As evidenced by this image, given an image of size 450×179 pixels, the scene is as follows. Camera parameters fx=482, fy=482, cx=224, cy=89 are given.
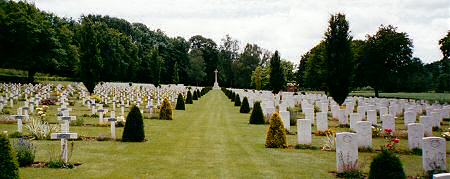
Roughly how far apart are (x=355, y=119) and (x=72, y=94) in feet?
102

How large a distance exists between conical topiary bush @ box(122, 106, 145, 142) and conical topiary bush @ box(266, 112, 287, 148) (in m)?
4.37

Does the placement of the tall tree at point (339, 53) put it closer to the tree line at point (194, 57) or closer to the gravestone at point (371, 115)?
the tree line at point (194, 57)

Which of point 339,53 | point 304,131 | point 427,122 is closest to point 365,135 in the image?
point 304,131

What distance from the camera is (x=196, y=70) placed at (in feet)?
367

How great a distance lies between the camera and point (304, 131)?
15.7 m

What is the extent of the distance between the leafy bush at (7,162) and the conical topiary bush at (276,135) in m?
8.89

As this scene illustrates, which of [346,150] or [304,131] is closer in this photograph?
[346,150]

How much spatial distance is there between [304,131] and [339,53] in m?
14.9

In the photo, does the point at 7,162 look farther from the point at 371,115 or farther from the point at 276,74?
the point at 276,74

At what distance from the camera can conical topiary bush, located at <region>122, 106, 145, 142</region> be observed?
16297 mm

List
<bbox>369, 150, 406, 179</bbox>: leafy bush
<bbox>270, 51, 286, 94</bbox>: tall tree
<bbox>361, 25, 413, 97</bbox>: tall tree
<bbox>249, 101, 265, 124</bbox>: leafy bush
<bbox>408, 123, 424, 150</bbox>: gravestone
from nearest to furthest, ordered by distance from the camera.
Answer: <bbox>369, 150, 406, 179</bbox>: leafy bush
<bbox>408, 123, 424, 150</bbox>: gravestone
<bbox>249, 101, 265, 124</bbox>: leafy bush
<bbox>270, 51, 286, 94</bbox>: tall tree
<bbox>361, 25, 413, 97</bbox>: tall tree

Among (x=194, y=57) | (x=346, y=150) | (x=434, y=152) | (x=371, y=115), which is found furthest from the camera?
(x=194, y=57)

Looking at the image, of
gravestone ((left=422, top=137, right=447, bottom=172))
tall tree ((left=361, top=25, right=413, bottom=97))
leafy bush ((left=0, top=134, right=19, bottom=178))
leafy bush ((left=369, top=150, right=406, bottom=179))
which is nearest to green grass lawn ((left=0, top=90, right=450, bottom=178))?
gravestone ((left=422, top=137, right=447, bottom=172))

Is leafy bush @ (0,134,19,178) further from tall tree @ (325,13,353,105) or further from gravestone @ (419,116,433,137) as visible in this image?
tall tree @ (325,13,353,105)
